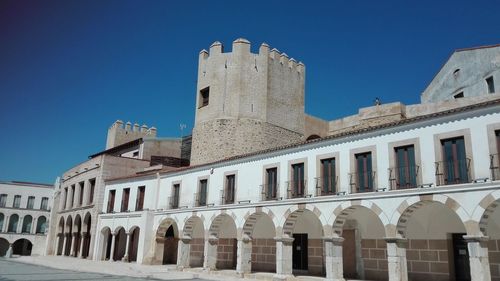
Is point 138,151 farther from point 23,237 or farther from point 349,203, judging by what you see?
point 23,237

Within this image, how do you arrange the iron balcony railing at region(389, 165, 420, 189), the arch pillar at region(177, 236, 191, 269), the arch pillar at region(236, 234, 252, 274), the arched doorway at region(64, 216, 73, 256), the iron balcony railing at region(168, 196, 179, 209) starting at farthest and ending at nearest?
the arched doorway at region(64, 216, 73, 256)
the iron balcony railing at region(168, 196, 179, 209)
the arch pillar at region(177, 236, 191, 269)
the arch pillar at region(236, 234, 252, 274)
the iron balcony railing at region(389, 165, 420, 189)

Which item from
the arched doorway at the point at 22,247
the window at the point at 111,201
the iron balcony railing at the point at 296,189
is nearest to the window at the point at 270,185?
the iron balcony railing at the point at 296,189

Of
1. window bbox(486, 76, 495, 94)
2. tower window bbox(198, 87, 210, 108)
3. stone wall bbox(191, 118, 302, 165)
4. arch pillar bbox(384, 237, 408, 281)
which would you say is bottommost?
arch pillar bbox(384, 237, 408, 281)

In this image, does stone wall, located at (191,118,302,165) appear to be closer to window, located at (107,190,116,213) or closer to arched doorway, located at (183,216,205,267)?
arched doorway, located at (183,216,205,267)

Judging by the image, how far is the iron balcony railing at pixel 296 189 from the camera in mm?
19080

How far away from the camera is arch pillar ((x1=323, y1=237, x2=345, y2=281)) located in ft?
55.2

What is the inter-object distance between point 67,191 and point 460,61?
→ 112 ft

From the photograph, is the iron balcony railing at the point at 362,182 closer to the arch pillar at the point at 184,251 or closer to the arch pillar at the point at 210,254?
the arch pillar at the point at 210,254

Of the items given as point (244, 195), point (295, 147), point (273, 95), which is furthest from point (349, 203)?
point (273, 95)

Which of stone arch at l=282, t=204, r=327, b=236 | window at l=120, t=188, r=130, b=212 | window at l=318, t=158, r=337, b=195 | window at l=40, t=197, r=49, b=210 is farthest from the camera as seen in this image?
window at l=40, t=197, r=49, b=210

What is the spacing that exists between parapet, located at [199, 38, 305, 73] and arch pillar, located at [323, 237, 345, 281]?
59.6 feet

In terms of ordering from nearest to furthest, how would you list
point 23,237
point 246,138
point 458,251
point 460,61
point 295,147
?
point 458,251 < point 295,147 < point 460,61 < point 246,138 < point 23,237

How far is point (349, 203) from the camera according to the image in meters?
17.0

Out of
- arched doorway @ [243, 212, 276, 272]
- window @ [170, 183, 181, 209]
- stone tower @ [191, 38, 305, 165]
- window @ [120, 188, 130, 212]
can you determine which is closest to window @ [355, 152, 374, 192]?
arched doorway @ [243, 212, 276, 272]
